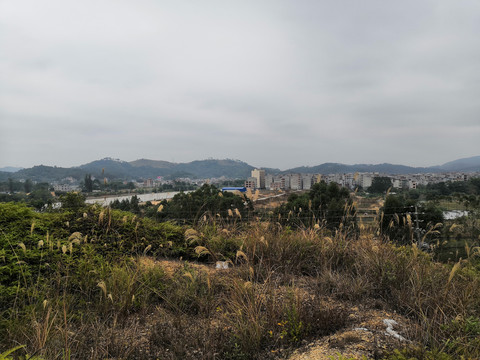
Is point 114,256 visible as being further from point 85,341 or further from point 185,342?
point 185,342

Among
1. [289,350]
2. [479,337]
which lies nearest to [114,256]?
[289,350]

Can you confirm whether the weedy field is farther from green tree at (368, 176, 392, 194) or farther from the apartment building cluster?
the apartment building cluster

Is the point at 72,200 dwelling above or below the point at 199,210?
above

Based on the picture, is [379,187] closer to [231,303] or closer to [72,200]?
[231,303]

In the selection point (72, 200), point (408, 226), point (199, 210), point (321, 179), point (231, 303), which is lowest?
point (231, 303)

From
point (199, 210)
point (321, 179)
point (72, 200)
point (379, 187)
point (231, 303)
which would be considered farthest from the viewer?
point (321, 179)

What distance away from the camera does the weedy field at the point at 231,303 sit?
2258 millimetres

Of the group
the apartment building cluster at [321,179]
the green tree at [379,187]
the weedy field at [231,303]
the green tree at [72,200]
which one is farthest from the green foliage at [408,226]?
the green tree at [72,200]

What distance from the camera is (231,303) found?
288 centimetres

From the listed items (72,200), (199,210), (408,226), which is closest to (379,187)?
(408,226)

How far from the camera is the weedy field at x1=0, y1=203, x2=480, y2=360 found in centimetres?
226

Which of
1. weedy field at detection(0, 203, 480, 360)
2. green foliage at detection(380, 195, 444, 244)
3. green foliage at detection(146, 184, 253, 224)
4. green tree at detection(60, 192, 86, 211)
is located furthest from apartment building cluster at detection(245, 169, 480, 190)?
green tree at detection(60, 192, 86, 211)

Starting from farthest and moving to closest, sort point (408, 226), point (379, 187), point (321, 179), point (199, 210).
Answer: point (321, 179)
point (379, 187)
point (199, 210)
point (408, 226)

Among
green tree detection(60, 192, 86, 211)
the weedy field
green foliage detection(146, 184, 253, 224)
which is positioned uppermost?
green tree detection(60, 192, 86, 211)
